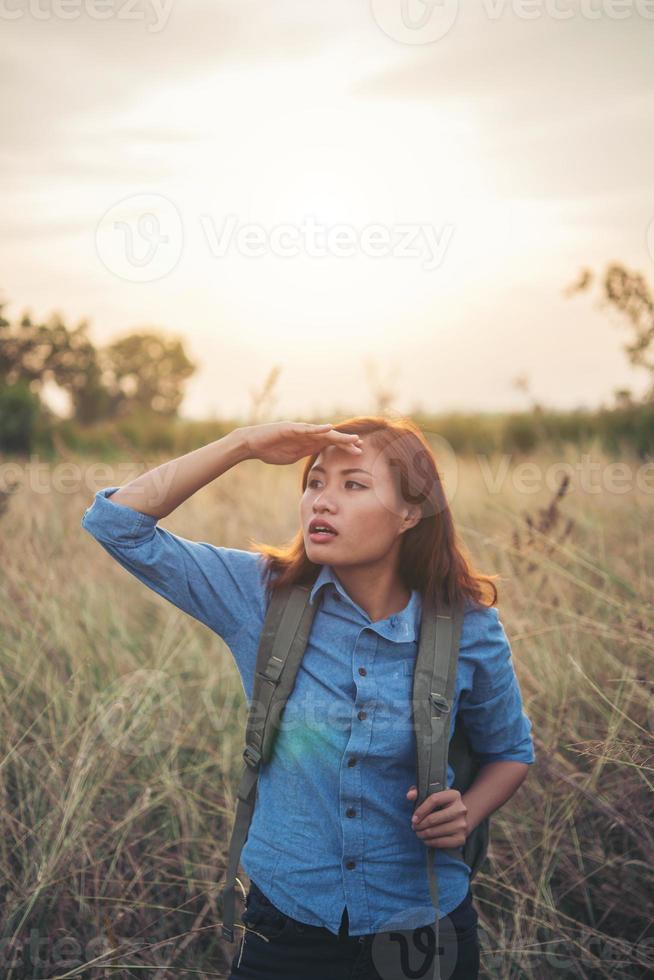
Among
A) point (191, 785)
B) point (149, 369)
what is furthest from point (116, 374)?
point (191, 785)

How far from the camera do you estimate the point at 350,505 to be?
1919 millimetres

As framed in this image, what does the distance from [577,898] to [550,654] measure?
0.93 meters

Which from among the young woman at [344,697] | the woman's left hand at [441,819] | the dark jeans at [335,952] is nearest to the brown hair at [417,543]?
the young woman at [344,697]

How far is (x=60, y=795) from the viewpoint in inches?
102

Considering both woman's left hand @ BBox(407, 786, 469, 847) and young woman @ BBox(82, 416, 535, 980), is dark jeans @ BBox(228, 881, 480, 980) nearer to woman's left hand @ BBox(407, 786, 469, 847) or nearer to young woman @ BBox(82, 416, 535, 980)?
young woman @ BBox(82, 416, 535, 980)

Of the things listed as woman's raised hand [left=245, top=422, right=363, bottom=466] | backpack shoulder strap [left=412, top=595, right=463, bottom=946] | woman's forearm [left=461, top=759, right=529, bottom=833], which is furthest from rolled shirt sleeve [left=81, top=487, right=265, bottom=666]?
woman's forearm [left=461, top=759, right=529, bottom=833]

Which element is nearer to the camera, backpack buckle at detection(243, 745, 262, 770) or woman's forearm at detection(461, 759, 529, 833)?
backpack buckle at detection(243, 745, 262, 770)

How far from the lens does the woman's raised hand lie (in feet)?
6.03

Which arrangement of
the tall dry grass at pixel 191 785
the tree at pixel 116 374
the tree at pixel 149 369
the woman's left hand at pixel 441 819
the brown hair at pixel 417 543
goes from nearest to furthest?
the woman's left hand at pixel 441 819 → the brown hair at pixel 417 543 → the tall dry grass at pixel 191 785 → the tree at pixel 116 374 → the tree at pixel 149 369

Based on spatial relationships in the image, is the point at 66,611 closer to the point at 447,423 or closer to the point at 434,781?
the point at 434,781

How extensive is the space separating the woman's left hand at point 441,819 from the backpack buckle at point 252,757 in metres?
0.35

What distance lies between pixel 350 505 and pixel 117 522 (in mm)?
544

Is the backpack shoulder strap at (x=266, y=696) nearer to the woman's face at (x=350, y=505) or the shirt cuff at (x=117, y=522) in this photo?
the woman's face at (x=350, y=505)

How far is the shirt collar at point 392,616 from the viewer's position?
1931mm
